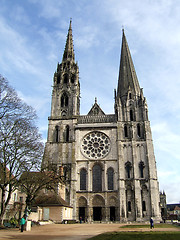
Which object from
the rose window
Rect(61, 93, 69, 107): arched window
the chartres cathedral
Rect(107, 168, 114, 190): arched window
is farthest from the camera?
Rect(61, 93, 69, 107): arched window

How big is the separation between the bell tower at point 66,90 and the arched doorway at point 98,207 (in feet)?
50.7

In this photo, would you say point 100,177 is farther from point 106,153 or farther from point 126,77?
point 126,77

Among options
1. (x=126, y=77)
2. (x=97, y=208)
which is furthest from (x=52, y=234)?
(x=126, y=77)

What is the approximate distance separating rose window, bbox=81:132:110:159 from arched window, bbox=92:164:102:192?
74.6 inches

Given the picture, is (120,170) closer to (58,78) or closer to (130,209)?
(130,209)

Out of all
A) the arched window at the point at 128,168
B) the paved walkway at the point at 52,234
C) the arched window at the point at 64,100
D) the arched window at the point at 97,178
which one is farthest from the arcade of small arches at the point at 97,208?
the paved walkway at the point at 52,234

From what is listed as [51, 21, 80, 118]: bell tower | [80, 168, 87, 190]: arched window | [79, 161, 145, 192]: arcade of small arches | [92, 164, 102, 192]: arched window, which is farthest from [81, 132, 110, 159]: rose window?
[51, 21, 80, 118]: bell tower

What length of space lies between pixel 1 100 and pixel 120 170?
24.9 metres

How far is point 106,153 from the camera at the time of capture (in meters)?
41.3

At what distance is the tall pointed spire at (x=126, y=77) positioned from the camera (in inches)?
1868

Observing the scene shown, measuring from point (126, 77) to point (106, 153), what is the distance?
1740 centimetres

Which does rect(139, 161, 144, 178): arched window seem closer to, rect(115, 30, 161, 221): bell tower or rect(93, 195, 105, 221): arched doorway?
rect(115, 30, 161, 221): bell tower

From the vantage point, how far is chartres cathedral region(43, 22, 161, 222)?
1479 inches

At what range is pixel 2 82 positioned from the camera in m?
19.9
